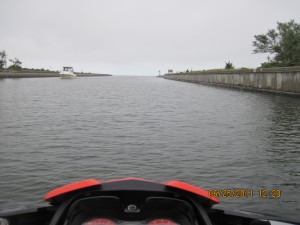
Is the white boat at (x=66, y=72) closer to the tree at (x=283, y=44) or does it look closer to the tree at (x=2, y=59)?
the tree at (x=2, y=59)

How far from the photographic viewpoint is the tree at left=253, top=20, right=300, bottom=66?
1747 inches

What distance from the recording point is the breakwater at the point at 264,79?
33.6 metres

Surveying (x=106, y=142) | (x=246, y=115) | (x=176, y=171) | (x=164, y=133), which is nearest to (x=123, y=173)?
(x=176, y=171)

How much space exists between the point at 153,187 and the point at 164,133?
11.7 m

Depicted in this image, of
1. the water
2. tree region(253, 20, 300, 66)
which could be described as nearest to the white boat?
tree region(253, 20, 300, 66)

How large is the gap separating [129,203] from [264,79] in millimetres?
39776

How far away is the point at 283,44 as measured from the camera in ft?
158

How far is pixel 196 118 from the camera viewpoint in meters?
20.5

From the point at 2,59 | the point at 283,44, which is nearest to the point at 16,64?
the point at 2,59

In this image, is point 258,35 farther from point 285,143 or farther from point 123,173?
point 123,173

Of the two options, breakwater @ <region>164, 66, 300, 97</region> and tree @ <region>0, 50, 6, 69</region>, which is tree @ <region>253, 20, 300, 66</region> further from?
tree @ <region>0, 50, 6, 69</region>
